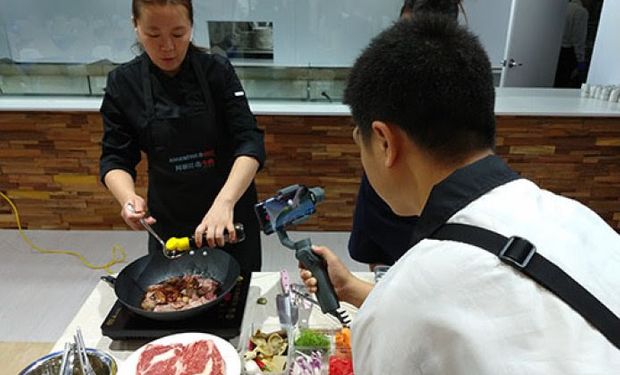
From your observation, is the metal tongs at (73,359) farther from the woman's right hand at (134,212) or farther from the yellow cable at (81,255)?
the yellow cable at (81,255)

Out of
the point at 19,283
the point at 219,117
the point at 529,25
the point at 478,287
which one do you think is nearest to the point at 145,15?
the point at 219,117

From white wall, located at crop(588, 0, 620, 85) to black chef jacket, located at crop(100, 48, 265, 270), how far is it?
107 inches

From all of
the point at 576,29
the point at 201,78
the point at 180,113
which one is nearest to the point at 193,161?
the point at 180,113

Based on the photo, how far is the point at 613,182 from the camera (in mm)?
2783

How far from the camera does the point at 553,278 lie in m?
0.51

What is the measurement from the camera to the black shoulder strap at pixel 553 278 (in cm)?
50

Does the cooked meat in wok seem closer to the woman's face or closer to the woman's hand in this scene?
the woman's hand

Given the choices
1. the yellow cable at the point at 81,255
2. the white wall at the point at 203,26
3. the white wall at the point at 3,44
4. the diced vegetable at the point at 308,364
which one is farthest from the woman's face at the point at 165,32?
the white wall at the point at 3,44

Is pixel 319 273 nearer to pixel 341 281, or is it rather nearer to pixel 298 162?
pixel 341 281

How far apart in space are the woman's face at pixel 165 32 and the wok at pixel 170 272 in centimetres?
60

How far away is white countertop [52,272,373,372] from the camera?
1095 millimetres

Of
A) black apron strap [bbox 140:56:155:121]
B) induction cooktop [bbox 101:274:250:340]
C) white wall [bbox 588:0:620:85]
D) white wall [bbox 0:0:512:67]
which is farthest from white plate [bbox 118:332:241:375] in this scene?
white wall [bbox 588:0:620:85]

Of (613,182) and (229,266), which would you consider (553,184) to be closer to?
(613,182)

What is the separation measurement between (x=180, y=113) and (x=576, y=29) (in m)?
4.10
